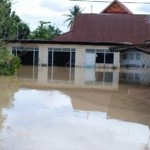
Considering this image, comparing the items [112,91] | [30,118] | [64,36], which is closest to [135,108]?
[30,118]

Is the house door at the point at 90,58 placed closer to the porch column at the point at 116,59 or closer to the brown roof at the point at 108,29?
the brown roof at the point at 108,29

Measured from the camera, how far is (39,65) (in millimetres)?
40406

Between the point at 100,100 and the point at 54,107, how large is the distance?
9.35ft

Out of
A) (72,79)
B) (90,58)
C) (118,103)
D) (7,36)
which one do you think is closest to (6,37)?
(7,36)

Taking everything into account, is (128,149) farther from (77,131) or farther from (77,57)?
(77,57)

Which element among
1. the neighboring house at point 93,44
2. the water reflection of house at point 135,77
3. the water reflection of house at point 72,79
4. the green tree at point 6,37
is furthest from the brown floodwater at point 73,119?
the neighboring house at point 93,44

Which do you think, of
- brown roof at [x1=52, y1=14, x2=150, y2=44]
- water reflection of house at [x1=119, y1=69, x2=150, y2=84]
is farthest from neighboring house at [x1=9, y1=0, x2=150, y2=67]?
water reflection of house at [x1=119, y1=69, x2=150, y2=84]

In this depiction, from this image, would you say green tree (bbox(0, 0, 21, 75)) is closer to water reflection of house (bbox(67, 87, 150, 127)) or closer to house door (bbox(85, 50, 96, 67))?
water reflection of house (bbox(67, 87, 150, 127))

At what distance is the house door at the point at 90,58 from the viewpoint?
3975 cm

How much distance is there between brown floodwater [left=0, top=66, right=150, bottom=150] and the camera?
9.03m

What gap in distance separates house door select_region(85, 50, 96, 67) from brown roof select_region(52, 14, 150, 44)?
1603 millimetres

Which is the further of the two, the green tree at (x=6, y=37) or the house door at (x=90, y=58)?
the house door at (x=90, y=58)

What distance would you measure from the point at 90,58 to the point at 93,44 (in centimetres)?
137

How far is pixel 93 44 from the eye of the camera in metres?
39.5
